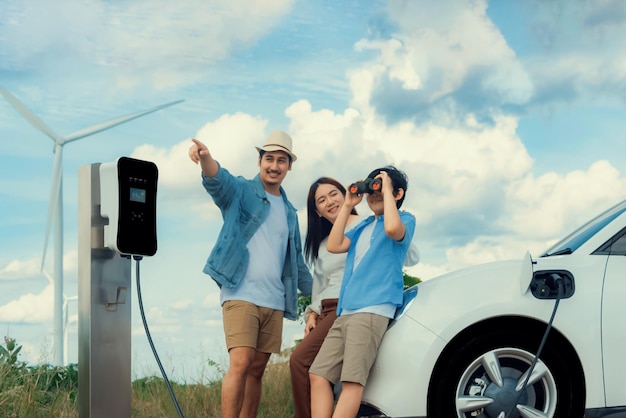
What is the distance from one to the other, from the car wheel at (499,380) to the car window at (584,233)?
758mm

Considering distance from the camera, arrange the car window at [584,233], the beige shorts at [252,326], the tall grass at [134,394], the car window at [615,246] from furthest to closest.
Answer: the tall grass at [134,394] → the beige shorts at [252,326] → the car window at [584,233] → the car window at [615,246]

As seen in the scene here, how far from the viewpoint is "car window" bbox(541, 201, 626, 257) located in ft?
17.3

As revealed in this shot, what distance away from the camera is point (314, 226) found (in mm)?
6016

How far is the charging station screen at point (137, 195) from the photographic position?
5125mm

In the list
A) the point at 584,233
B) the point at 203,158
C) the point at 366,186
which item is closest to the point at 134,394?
the point at 203,158

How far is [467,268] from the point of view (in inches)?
204

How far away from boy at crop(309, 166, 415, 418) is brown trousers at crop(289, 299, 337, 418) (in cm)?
37

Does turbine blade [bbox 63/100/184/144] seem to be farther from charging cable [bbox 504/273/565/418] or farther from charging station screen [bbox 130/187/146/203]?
charging cable [bbox 504/273/565/418]

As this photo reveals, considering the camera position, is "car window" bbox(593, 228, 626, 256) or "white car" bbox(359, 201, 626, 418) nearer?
"white car" bbox(359, 201, 626, 418)

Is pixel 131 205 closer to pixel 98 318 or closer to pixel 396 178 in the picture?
pixel 98 318

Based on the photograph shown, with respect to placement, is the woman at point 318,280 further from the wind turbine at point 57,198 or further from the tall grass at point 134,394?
the wind turbine at point 57,198

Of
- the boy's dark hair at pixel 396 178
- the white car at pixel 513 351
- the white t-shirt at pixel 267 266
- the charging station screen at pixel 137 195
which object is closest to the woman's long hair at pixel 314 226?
the white t-shirt at pixel 267 266

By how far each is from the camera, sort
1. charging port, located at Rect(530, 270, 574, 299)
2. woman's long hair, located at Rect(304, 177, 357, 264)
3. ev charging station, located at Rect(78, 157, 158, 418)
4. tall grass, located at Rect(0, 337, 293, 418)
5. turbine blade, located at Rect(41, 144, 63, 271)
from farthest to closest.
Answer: turbine blade, located at Rect(41, 144, 63, 271) < tall grass, located at Rect(0, 337, 293, 418) < woman's long hair, located at Rect(304, 177, 357, 264) < ev charging station, located at Rect(78, 157, 158, 418) < charging port, located at Rect(530, 270, 574, 299)

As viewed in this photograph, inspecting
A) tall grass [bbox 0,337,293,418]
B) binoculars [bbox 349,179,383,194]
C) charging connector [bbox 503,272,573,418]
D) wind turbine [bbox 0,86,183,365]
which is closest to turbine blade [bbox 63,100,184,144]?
wind turbine [bbox 0,86,183,365]
